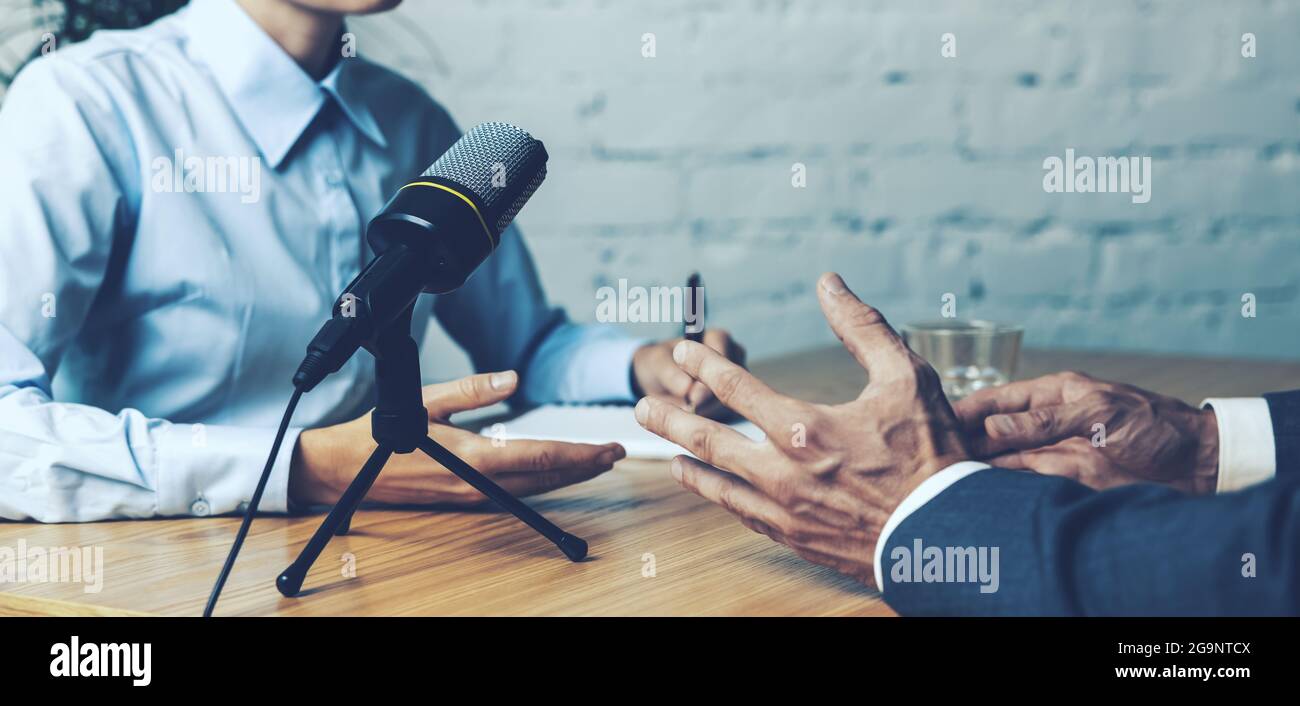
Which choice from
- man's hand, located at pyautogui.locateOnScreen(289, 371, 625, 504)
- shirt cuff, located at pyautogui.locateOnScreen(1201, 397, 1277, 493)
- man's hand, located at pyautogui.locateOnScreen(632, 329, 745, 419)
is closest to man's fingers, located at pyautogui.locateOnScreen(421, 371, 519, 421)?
man's hand, located at pyautogui.locateOnScreen(289, 371, 625, 504)

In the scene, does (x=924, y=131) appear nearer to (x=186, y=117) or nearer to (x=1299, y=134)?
(x=1299, y=134)

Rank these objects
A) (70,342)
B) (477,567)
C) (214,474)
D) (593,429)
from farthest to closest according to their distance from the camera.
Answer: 1. (593,429)
2. (70,342)
3. (214,474)
4. (477,567)

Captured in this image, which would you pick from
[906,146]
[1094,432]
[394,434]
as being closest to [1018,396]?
[1094,432]

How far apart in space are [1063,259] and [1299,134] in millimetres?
397

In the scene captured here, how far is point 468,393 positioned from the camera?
2.43 feet

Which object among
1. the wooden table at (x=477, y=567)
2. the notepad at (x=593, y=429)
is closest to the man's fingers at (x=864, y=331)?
the wooden table at (x=477, y=567)

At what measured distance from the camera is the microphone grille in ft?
2.13

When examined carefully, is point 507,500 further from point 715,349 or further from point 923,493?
point 715,349

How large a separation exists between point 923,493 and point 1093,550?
3.7 inches

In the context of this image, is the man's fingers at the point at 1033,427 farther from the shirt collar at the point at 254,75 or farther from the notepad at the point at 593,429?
the shirt collar at the point at 254,75

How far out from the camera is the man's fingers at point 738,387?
659 millimetres

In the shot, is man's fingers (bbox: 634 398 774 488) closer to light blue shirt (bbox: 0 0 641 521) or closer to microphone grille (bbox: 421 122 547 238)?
microphone grille (bbox: 421 122 547 238)

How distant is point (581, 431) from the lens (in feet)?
3.36
